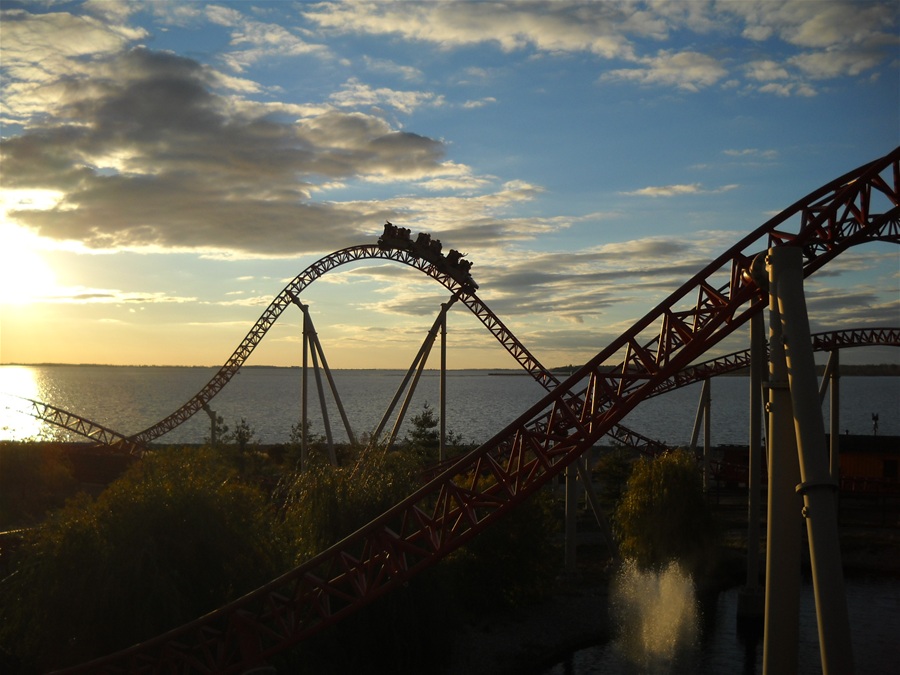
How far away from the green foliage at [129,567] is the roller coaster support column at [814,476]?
10326 millimetres

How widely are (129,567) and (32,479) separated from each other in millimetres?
29207

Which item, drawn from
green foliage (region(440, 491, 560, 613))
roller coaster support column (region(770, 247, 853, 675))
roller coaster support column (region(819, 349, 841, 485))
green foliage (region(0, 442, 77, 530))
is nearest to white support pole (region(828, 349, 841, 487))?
roller coaster support column (region(819, 349, 841, 485))

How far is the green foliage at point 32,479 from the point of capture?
124 ft

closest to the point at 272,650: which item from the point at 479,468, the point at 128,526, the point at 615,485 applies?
the point at 128,526

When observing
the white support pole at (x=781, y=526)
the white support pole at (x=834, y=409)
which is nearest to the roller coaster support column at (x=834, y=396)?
the white support pole at (x=834, y=409)

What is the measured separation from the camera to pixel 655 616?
2420cm

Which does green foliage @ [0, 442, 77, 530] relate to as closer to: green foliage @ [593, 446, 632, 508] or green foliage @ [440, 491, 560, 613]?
green foliage @ [440, 491, 560, 613]

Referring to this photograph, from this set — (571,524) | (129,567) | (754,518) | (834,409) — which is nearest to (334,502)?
(129,567)

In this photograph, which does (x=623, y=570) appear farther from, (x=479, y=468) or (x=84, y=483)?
(x=84, y=483)

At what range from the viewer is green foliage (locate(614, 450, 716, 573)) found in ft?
88.3

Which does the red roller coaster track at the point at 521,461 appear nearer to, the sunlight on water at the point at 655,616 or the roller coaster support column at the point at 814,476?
the roller coaster support column at the point at 814,476

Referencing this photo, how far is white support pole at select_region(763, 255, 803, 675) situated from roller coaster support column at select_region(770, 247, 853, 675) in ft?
1.27

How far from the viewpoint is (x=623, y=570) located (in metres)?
27.5

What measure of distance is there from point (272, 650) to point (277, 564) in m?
2.58
